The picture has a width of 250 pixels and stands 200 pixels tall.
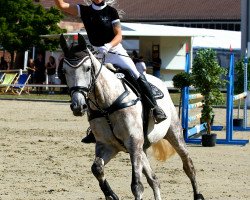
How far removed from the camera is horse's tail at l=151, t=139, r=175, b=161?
34.8ft

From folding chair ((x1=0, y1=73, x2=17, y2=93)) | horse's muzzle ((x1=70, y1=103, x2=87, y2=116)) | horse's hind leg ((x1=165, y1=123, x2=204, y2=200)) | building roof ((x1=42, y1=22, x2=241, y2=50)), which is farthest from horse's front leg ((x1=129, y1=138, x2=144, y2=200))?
folding chair ((x1=0, y1=73, x2=17, y2=93))

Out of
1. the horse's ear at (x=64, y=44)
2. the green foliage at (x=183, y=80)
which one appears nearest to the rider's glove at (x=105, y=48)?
the horse's ear at (x=64, y=44)

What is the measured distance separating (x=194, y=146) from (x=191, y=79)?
4.62ft

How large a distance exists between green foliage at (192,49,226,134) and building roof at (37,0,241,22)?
2068 inches

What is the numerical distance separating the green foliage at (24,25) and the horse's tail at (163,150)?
33720 millimetres

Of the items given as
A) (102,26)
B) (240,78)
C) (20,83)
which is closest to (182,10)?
(20,83)

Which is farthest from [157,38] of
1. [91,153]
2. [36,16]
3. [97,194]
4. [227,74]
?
[97,194]

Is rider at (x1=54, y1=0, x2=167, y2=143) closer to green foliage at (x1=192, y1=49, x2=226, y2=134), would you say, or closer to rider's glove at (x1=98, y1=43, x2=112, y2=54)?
rider's glove at (x1=98, y1=43, x2=112, y2=54)

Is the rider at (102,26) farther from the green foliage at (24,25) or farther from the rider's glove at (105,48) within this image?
the green foliage at (24,25)

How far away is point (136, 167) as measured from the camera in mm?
8719

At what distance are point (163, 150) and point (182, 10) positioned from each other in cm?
6275

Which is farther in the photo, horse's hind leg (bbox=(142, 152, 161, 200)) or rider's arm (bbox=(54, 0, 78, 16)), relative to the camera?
horse's hind leg (bbox=(142, 152, 161, 200))

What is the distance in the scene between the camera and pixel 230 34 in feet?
164

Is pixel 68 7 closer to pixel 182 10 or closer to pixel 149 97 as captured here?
pixel 149 97
